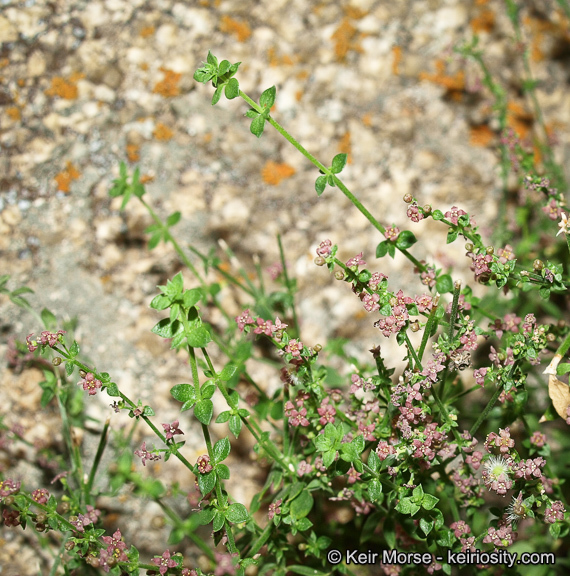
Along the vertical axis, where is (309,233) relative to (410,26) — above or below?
below

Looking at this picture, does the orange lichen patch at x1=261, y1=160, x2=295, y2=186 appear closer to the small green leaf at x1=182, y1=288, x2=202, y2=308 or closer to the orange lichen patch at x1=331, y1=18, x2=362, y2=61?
the orange lichen patch at x1=331, y1=18, x2=362, y2=61

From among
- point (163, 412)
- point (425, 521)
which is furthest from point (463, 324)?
point (163, 412)

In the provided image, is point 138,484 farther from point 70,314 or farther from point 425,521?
point 425,521

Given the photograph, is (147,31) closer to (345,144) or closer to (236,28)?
(236,28)

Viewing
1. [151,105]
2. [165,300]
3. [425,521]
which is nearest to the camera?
[165,300]

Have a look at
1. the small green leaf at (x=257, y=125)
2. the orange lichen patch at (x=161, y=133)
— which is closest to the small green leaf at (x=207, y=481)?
the small green leaf at (x=257, y=125)

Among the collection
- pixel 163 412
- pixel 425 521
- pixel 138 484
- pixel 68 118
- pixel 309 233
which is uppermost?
pixel 68 118
